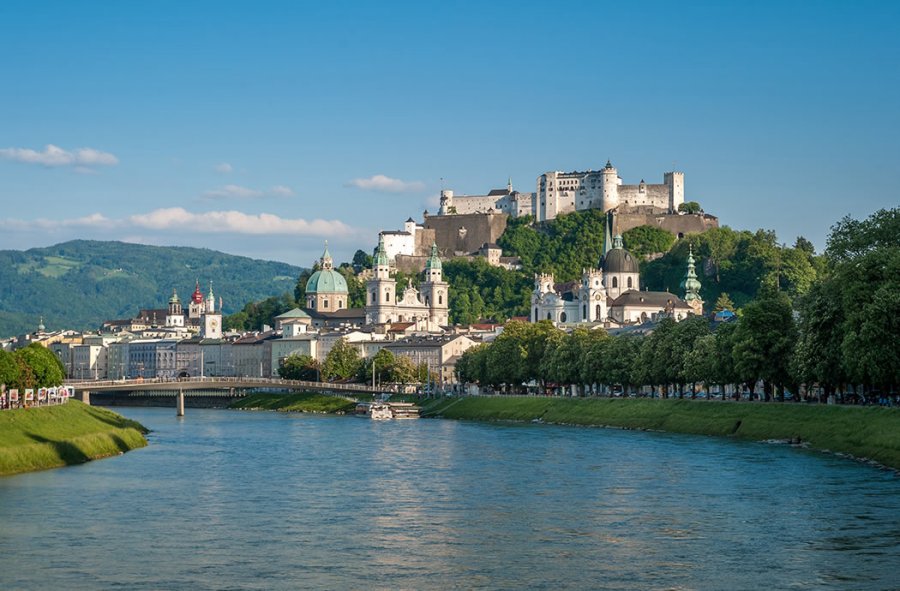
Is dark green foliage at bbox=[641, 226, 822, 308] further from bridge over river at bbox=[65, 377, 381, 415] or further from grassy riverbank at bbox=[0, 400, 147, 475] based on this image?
grassy riverbank at bbox=[0, 400, 147, 475]

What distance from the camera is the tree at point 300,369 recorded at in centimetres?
17248

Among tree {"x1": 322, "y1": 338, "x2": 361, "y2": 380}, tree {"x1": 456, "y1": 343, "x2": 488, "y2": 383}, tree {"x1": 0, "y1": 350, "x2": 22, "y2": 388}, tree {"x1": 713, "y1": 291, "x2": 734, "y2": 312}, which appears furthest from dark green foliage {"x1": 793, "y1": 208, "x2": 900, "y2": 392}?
tree {"x1": 322, "y1": 338, "x2": 361, "y2": 380}

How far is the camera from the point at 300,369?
173 m

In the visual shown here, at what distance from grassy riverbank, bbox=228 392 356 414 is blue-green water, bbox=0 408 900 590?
212 feet

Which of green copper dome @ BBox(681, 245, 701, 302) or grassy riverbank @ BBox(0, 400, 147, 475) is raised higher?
green copper dome @ BBox(681, 245, 701, 302)

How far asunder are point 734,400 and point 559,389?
37243 millimetres

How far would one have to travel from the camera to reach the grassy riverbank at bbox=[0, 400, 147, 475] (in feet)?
185

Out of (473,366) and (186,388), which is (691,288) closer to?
(473,366)

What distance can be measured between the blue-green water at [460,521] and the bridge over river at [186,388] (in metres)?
52.5

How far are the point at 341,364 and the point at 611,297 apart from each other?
38.8 meters

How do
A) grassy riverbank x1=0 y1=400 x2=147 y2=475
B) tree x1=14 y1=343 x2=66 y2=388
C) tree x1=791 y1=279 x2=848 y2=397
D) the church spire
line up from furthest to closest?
1. the church spire
2. tree x1=14 y1=343 x2=66 y2=388
3. tree x1=791 y1=279 x2=848 y2=397
4. grassy riverbank x1=0 y1=400 x2=147 y2=475

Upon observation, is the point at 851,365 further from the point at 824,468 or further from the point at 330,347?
the point at 330,347

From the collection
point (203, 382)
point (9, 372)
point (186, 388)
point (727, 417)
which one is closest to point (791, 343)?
point (727, 417)

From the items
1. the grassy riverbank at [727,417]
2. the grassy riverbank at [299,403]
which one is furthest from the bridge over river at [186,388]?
the grassy riverbank at [727,417]
